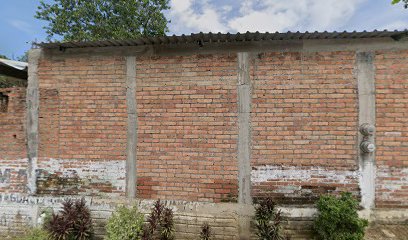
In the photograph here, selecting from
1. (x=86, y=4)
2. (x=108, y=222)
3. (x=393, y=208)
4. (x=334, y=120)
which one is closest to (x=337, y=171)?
(x=334, y=120)

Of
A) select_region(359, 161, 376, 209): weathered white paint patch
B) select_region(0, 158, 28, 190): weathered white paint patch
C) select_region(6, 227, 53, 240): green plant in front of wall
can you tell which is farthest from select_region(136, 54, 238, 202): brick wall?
select_region(0, 158, 28, 190): weathered white paint patch

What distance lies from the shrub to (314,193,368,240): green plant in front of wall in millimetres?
3245

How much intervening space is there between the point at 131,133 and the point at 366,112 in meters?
4.48

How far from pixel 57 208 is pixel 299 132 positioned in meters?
5.10

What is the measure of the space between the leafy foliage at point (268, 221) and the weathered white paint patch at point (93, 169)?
8.90ft

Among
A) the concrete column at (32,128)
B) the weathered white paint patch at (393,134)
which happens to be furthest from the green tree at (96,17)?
the weathered white paint patch at (393,134)

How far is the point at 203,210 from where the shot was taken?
423 cm

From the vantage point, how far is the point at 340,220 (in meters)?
3.59

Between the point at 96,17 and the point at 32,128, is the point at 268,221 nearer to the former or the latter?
the point at 32,128

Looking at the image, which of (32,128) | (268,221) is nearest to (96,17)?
(32,128)

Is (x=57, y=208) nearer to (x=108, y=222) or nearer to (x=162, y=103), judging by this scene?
(x=108, y=222)

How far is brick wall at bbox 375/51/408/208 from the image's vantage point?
13.0 ft

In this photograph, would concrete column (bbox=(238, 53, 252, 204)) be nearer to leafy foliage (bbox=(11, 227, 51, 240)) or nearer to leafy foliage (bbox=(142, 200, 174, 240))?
leafy foliage (bbox=(142, 200, 174, 240))

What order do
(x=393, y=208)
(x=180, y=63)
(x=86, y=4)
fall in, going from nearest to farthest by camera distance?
(x=393, y=208), (x=180, y=63), (x=86, y=4)
